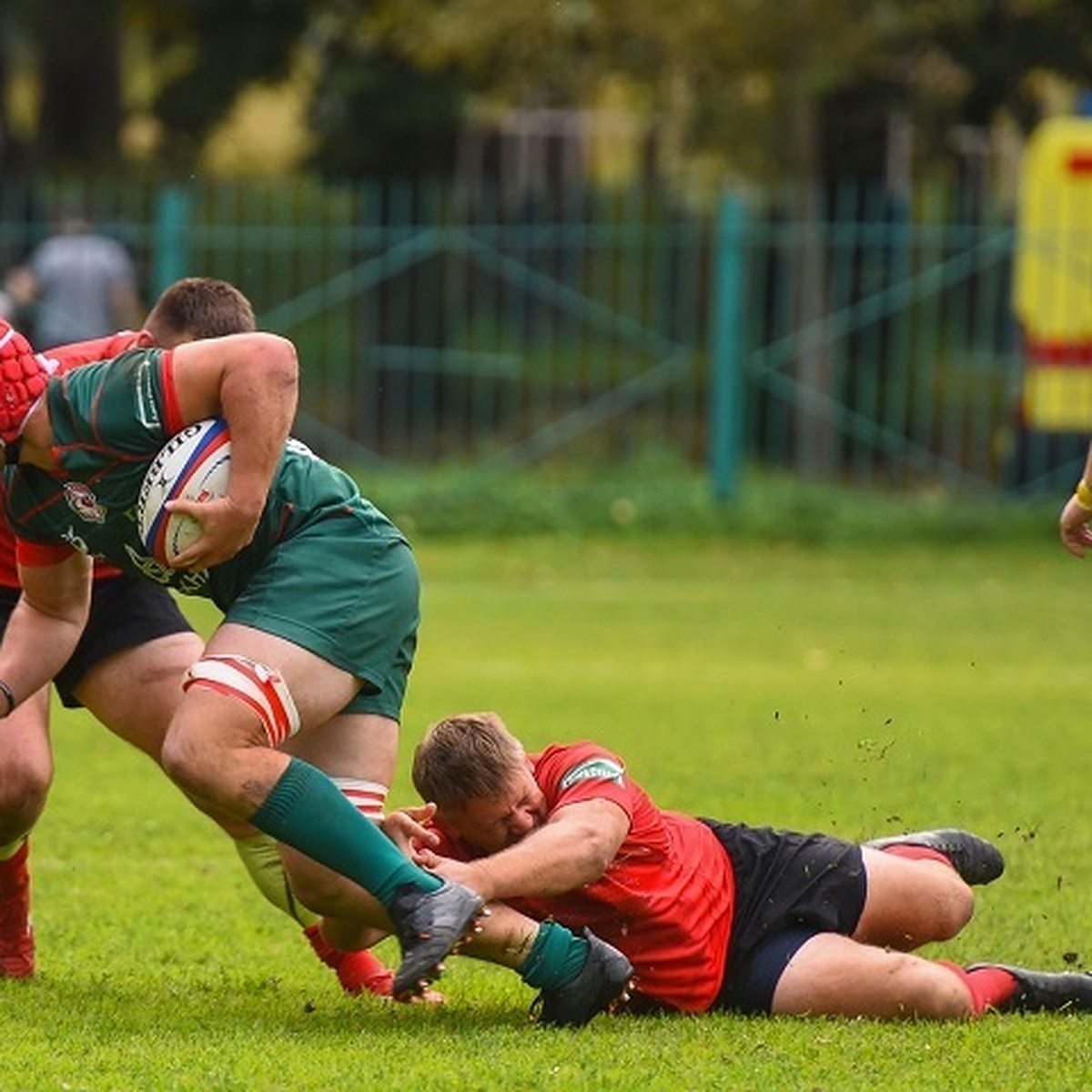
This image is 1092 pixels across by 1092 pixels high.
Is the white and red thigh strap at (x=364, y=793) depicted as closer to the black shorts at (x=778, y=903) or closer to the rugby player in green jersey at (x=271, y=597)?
the rugby player in green jersey at (x=271, y=597)

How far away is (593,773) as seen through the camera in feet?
19.5

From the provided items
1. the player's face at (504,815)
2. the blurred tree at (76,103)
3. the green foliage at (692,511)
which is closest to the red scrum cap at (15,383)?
the player's face at (504,815)

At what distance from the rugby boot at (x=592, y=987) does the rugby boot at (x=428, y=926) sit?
0.28 metres

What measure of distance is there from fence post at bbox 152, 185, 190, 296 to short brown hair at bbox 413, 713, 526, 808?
14938 mm

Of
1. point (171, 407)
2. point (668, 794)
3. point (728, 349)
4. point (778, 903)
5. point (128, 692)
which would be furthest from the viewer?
point (728, 349)

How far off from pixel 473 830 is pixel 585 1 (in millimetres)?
18601

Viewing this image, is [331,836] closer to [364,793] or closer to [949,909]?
[364,793]

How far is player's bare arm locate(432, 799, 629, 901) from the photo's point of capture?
5.64 m

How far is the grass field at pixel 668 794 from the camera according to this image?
5410 mm

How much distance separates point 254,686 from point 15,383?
879mm

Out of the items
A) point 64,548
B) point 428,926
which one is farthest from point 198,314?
point 428,926

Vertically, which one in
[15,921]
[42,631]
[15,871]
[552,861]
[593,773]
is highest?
[42,631]

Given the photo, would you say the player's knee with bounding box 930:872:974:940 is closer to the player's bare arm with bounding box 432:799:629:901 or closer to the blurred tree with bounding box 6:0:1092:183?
the player's bare arm with bounding box 432:799:629:901

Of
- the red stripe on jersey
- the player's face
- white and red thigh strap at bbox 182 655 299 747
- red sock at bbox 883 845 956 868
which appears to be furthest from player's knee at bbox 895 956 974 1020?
the red stripe on jersey
